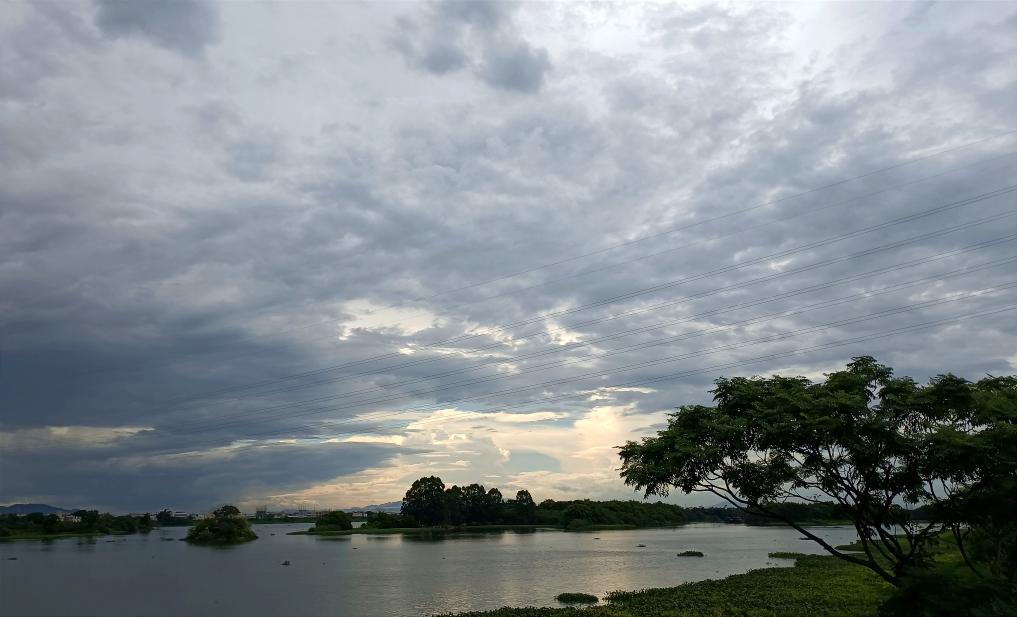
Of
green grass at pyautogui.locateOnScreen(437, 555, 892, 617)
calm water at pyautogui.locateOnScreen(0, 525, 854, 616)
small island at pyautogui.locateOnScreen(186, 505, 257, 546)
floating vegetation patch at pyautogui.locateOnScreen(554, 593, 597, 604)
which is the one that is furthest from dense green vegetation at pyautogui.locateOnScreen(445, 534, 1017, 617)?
small island at pyautogui.locateOnScreen(186, 505, 257, 546)

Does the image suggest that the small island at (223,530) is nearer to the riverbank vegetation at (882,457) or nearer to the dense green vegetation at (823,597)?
the dense green vegetation at (823,597)

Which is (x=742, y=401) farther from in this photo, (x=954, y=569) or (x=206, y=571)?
(x=206, y=571)

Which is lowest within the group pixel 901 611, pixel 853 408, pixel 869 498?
pixel 901 611

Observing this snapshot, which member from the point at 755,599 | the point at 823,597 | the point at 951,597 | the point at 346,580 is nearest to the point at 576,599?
the point at 755,599

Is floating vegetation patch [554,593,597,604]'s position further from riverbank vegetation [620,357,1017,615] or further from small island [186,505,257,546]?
small island [186,505,257,546]

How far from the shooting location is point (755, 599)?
44.2 m

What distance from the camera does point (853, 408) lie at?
75.3 feet

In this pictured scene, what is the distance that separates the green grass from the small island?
14025 centimetres

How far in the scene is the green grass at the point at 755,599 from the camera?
126 ft

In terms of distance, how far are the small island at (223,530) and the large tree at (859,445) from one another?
16334 centimetres

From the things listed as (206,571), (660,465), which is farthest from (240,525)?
(660,465)

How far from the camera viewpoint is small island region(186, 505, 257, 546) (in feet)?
541

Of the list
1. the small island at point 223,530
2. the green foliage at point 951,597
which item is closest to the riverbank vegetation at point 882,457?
the green foliage at point 951,597

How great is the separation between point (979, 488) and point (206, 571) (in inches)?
3696
